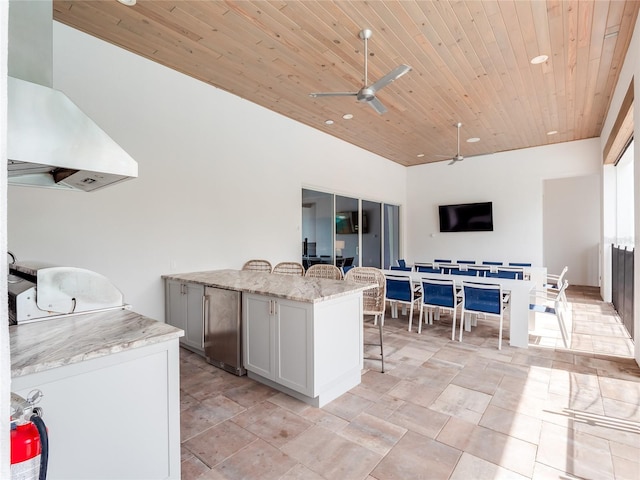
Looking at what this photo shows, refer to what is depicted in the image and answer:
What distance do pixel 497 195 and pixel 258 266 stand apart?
6.34 m

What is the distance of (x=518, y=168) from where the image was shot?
294 inches

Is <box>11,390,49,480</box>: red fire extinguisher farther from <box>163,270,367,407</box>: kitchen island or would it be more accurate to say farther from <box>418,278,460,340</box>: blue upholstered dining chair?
<box>418,278,460,340</box>: blue upholstered dining chair

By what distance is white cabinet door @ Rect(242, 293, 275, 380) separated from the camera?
8.75ft

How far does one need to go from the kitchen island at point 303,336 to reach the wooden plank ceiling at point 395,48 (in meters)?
2.50

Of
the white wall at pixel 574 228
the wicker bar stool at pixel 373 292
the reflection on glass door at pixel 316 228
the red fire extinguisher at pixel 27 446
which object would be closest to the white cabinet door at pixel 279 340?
the wicker bar stool at pixel 373 292

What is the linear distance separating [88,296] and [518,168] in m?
8.56

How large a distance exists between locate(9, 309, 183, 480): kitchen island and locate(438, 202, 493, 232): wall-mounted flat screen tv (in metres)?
8.00

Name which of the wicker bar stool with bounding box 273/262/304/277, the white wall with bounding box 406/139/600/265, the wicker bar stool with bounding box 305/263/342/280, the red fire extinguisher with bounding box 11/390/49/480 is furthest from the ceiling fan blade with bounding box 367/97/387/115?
the white wall with bounding box 406/139/600/265

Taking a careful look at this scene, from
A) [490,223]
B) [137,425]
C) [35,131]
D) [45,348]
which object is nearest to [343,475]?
[137,425]

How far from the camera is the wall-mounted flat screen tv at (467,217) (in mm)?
7809

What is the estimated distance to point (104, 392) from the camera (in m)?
1.34

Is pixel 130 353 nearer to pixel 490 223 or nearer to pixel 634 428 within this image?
pixel 634 428

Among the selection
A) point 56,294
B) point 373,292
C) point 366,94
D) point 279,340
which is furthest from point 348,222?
point 56,294

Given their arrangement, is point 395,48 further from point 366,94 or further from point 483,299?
point 483,299
